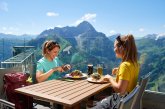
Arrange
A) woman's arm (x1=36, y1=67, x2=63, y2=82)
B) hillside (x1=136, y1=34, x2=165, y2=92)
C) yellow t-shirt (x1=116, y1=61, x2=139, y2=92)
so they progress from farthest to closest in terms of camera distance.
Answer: hillside (x1=136, y1=34, x2=165, y2=92), woman's arm (x1=36, y1=67, x2=63, y2=82), yellow t-shirt (x1=116, y1=61, x2=139, y2=92)

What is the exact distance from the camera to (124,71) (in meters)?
2.46

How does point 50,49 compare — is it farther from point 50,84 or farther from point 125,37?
point 125,37

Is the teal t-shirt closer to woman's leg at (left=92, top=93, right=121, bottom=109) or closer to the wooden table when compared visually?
the wooden table

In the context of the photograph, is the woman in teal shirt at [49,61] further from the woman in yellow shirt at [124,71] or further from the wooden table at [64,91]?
the woman in yellow shirt at [124,71]

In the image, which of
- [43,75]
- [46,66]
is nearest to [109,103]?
Answer: [43,75]

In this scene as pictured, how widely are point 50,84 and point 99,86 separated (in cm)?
53

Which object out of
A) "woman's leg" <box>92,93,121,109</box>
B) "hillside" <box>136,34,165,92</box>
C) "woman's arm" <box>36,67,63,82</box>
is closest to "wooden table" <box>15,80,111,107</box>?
"woman's leg" <box>92,93,121,109</box>

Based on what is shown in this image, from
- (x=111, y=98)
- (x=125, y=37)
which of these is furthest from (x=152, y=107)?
(x=125, y=37)

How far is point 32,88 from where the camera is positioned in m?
2.56

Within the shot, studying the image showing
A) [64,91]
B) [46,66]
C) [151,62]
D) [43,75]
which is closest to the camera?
[64,91]

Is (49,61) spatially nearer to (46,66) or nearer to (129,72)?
(46,66)

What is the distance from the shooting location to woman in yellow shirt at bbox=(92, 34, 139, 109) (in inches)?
96.7

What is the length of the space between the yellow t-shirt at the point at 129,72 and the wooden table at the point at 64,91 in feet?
0.93

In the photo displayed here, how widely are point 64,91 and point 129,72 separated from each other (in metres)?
0.66
